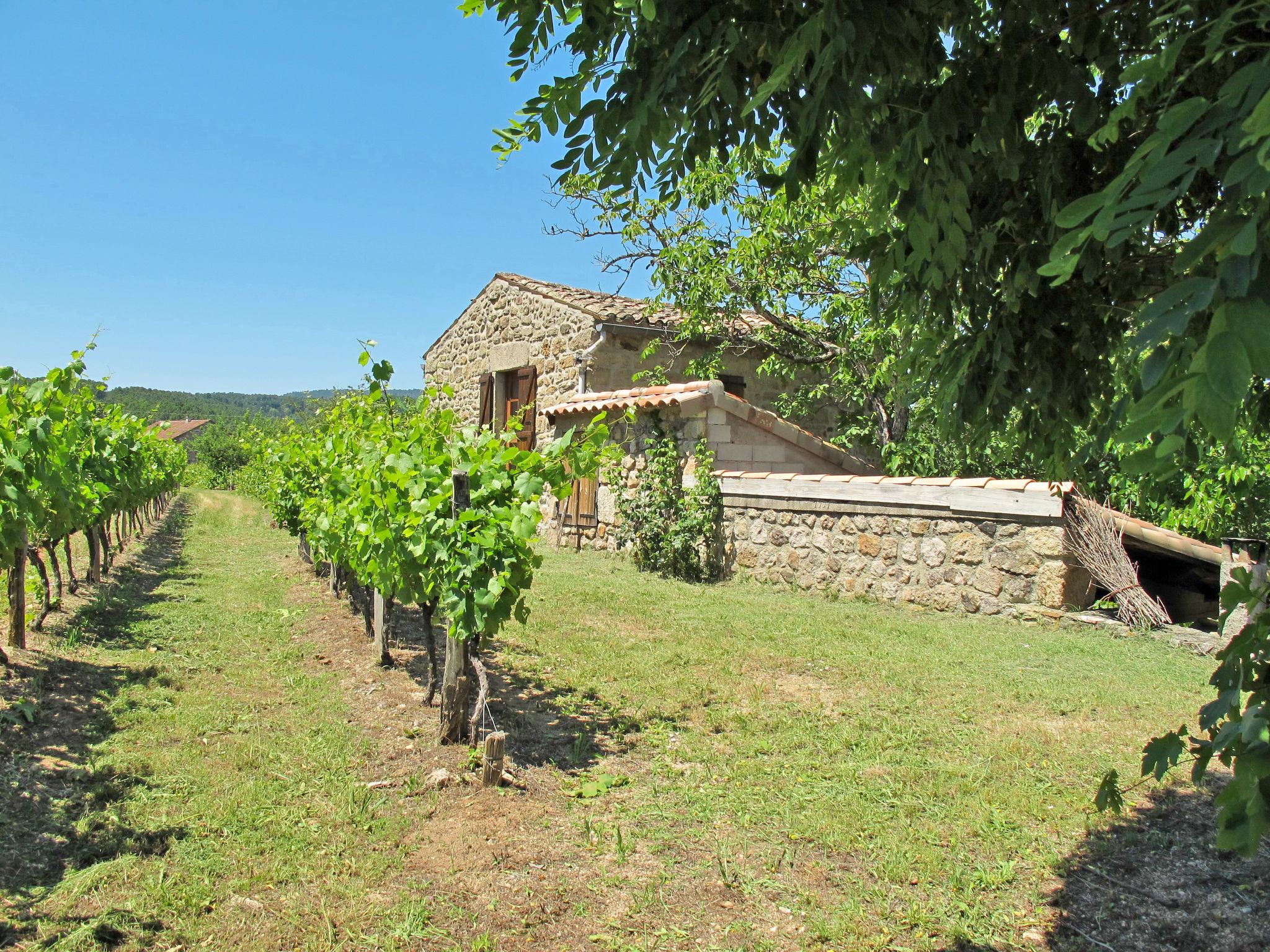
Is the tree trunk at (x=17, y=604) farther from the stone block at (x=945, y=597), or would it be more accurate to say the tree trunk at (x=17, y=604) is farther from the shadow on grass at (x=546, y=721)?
the stone block at (x=945, y=597)

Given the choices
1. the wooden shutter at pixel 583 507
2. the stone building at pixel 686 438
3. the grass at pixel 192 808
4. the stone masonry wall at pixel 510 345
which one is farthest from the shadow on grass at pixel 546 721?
the stone masonry wall at pixel 510 345

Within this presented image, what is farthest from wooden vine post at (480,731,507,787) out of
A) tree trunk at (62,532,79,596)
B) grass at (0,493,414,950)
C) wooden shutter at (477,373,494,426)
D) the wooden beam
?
wooden shutter at (477,373,494,426)

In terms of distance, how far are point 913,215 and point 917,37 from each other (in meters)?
0.42

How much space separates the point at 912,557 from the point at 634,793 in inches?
178

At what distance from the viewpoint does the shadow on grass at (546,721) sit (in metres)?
3.92

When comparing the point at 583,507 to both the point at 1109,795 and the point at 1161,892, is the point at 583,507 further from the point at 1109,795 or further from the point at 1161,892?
the point at 1109,795

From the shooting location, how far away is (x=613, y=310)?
12383 millimetres

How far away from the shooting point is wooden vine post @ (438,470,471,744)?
390 cm

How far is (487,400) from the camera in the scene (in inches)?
577

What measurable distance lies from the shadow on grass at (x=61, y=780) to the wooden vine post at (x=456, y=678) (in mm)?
1218

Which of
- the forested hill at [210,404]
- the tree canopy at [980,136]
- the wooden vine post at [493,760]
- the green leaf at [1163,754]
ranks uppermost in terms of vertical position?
the forested hill at [210,404]

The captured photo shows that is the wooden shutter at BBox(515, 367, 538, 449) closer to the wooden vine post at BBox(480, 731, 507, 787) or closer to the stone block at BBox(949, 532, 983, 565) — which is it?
the stone block at BBox(949, 532, 983, 565)

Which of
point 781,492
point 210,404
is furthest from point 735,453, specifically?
point 210,404

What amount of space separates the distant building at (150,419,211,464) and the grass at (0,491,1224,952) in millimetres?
7202
